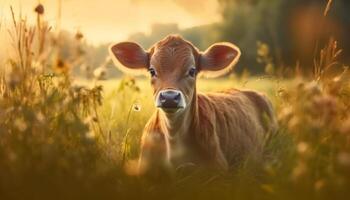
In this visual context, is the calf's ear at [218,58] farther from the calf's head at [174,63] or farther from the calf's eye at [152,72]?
the calf's eye at [152,72]

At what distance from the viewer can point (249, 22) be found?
3728 cm

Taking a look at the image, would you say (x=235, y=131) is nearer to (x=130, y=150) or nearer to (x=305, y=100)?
(x=130, y=150)

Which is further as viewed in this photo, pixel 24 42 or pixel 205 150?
pixel 205 150

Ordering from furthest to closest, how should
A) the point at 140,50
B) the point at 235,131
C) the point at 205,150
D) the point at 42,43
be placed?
the point at 235,131, the point at 140,50, the point at 205,150, the point at 42,43

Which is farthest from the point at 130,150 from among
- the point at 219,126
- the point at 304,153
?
the point at 304,153

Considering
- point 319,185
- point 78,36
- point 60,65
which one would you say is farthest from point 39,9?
point 319,185

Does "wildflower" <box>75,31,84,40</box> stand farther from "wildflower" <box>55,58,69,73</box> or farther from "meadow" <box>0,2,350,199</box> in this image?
"wildflower" <box>55,58,69,73</box>

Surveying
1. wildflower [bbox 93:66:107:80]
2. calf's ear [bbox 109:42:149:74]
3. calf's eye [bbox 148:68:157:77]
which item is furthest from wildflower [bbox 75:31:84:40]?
calf's ear [bbox 109:42:149:74]

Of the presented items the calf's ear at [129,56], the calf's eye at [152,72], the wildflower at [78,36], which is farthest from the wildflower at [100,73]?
the calf's ear at [129,56]

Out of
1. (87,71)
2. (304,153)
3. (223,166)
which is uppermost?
(87,71)

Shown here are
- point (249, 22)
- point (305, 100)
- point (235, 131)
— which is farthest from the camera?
point (249, 22)

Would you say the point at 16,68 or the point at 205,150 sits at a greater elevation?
the point at 16,68

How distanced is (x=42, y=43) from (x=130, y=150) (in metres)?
2.01

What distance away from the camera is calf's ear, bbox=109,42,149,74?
7773 millimetres
